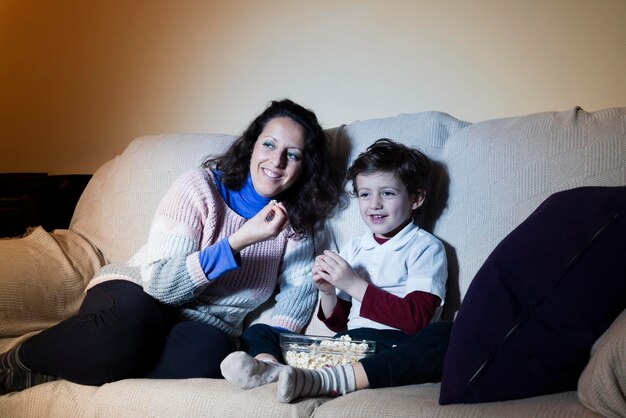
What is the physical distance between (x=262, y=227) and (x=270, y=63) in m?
1.03

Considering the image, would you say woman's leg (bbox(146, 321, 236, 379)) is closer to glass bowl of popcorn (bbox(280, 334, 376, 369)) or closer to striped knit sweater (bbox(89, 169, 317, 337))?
striped knit sweater (bbox(89, 169, 317, 337))

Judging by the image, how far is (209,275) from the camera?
5.10 ft

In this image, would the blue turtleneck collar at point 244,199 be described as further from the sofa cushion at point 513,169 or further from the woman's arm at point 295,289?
the sofa cushion at point 513,169

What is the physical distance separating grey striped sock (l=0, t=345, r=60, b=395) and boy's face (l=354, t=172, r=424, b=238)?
912 millimetres

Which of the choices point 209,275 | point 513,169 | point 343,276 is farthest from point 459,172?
point 209,275

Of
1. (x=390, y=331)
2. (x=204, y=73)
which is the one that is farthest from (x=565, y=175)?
(x=204, y=73)

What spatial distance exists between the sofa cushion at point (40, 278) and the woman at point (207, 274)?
6.2 inches

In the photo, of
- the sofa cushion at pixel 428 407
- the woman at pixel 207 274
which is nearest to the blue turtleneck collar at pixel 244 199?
the woman at pixel 207 274

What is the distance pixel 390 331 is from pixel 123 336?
0.65 m

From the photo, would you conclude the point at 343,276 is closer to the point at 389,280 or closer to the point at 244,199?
the point at 389,280

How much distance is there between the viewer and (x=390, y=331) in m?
1.54

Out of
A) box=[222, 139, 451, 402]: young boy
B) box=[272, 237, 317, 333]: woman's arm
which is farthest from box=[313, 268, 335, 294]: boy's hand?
box=[272, 237, 317, 333]: woman's arm

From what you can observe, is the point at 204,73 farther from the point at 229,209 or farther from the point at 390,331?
the point at 390,331

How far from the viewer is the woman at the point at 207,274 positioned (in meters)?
1.47
